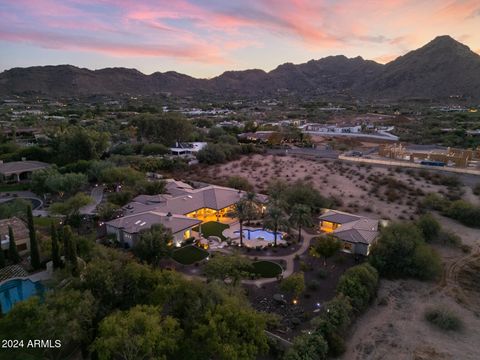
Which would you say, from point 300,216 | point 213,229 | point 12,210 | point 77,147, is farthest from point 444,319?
point 77,147

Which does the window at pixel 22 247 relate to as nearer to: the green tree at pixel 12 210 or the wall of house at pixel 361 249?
the green tree at pixel 12 210

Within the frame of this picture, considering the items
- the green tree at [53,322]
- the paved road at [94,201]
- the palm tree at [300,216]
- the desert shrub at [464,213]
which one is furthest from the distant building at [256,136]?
the green tree at [53,322]

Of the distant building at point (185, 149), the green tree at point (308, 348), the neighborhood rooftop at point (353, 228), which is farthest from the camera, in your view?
the distant building at point (185, 149)

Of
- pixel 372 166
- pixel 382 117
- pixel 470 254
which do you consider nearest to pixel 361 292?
pixel 470 254

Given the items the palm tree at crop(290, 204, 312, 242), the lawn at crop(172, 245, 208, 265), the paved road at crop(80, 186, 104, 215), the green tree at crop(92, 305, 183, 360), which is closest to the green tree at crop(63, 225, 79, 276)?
the green tree at crop(92, 305, 183, 360)

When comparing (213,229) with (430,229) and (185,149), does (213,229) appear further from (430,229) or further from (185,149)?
(185,149)

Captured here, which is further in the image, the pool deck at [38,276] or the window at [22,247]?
the window at [22,247]

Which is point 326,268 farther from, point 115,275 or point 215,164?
point 215,164
